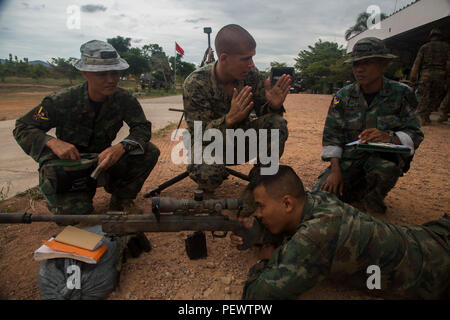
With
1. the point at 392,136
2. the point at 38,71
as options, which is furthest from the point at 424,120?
the point at 38,71

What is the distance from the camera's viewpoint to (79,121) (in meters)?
3.22

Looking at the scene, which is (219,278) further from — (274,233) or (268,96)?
(268,96)

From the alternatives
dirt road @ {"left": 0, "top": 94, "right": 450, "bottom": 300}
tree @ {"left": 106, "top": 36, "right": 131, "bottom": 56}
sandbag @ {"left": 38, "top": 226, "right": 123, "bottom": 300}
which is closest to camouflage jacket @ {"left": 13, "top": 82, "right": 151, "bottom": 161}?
dirt road @ {"left": 0, "top": 94, "right": 450, "bottom": 300}

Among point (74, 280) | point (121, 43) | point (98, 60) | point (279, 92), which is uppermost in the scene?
point (121, 43)

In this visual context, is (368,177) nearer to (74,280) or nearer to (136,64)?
(74,280)

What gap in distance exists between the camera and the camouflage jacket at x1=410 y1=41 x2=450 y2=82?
26.5ft

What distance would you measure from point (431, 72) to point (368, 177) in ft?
23.9

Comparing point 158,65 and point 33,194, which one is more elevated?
point 158,65

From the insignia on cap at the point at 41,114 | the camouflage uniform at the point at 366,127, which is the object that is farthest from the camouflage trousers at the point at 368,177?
the insignia on cap at the point at 41,114

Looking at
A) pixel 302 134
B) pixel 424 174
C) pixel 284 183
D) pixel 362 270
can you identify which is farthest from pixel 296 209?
pixel 302 134

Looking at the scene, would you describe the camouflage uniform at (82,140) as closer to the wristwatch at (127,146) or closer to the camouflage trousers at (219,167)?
the wristwatch at (127,146)

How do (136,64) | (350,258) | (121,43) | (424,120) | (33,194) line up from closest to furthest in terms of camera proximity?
1. (350,258)
2. (33,194)
3. (424,120)
4. (136,64)
5. (121,43)

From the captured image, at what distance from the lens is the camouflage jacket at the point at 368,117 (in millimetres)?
3152

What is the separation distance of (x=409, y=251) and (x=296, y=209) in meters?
A: 0.77
